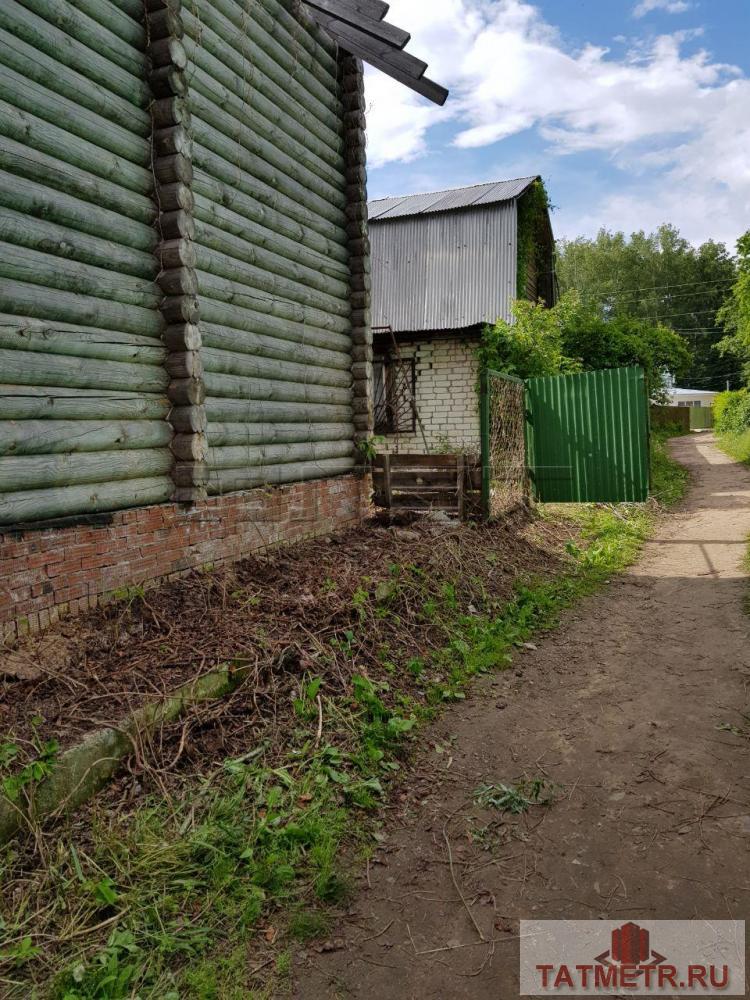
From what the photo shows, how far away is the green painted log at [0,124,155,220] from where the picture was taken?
12.1ft

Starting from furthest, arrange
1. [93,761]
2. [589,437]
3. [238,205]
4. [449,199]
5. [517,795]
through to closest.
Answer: [449,199] → [589,437] → [238,205] → [517,795] → [93,761]

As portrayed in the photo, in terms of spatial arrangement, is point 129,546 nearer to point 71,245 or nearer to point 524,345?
point 71,245

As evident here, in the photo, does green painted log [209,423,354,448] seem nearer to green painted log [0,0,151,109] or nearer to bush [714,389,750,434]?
green painted log [0,0,151,109]

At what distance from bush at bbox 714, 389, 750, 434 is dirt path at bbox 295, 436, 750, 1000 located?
21.8 meters

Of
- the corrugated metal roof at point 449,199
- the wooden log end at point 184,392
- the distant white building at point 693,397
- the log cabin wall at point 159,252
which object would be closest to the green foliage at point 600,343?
the corrugated metal roof at point 449,199

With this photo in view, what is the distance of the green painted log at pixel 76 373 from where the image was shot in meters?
3.73

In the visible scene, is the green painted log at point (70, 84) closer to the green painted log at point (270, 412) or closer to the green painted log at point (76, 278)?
the green painted log at point (76, 278)

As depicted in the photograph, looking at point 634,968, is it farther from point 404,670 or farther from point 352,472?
point 352,472

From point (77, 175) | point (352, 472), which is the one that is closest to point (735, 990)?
point (77, 175)

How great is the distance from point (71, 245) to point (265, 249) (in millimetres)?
2439

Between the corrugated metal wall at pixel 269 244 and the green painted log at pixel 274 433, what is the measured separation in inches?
0.6

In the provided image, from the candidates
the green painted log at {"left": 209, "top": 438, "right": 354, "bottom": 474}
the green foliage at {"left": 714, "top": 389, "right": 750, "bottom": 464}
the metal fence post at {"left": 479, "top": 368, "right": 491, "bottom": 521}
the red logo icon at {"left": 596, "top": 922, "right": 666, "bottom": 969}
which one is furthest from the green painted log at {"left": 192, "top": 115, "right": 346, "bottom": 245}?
the green foliage at {"left": 714, "top": 389, "right": 750, "bottom": 464}

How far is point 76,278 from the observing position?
4.13 meters

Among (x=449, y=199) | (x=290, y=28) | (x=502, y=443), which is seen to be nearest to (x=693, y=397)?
(x=449, y=199)
